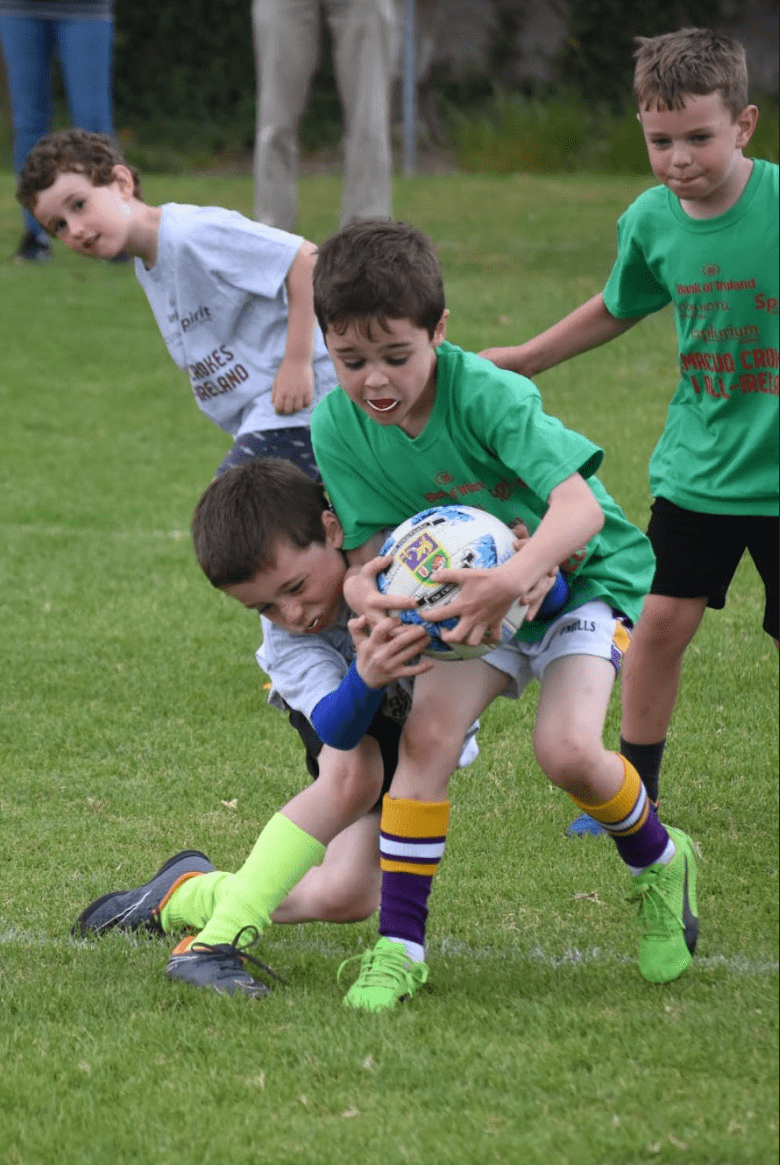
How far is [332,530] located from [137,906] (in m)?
0.94

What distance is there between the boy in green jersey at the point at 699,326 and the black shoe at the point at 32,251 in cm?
894

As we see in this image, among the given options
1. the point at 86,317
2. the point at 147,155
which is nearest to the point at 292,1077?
the point at 86,317

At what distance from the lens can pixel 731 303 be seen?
360 cm

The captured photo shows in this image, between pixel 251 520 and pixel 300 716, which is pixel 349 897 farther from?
pixel 251 520

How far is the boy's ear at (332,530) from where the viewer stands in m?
3.32

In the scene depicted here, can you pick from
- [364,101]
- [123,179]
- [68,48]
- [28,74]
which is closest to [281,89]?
[364,101]

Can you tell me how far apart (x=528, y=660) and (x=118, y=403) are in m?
6.15

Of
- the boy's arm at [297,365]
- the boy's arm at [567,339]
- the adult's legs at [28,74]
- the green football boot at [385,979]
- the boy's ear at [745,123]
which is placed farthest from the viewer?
the adult's legs at [28,74]

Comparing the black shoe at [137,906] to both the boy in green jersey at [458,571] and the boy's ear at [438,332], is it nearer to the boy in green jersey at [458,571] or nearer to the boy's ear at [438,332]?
the boy in green jersey at [458,571]

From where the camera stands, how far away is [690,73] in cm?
347

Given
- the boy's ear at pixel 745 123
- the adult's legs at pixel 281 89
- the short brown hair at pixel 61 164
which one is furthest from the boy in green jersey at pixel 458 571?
the adult's legs at pixel 281 89

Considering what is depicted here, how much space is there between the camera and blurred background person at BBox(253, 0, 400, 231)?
996cm

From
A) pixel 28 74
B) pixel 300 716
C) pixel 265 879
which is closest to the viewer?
pixel 265 879

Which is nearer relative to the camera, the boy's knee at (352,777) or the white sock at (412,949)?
the white sock at (412,949)
